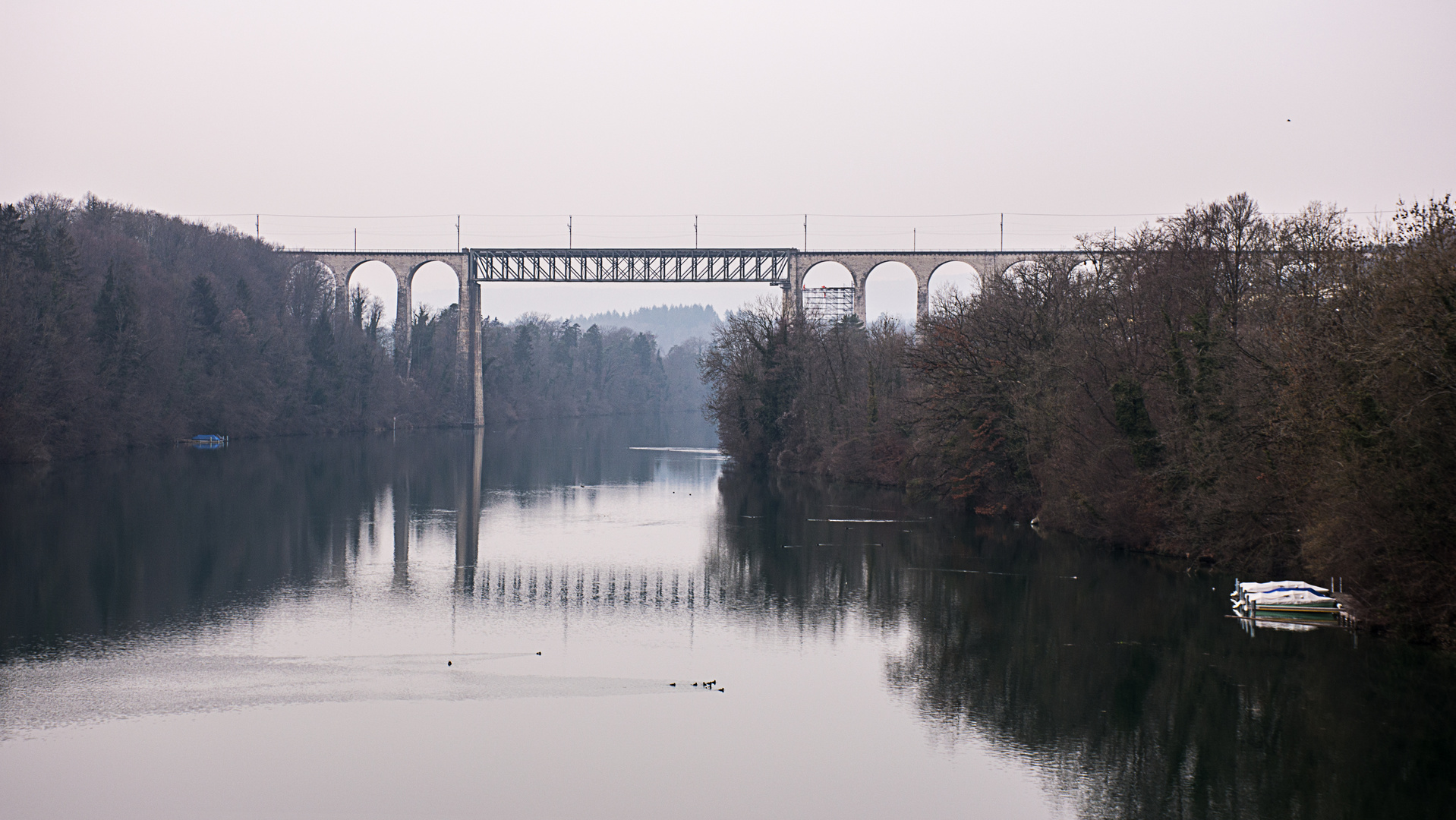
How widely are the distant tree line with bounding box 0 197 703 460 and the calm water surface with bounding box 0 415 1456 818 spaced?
87.9 feet

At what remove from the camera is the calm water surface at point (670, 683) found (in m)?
14.9

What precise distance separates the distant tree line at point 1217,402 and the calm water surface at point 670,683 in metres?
1.64

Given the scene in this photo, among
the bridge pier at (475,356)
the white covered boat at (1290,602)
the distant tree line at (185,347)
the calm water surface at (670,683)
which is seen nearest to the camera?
the calm water surface at (670,683)

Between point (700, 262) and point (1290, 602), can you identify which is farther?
point (700, 262)

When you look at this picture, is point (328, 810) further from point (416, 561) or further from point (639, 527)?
point (639, 527)

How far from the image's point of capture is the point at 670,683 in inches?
791

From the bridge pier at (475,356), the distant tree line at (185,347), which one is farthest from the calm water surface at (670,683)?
the bridge pier at (475,356)

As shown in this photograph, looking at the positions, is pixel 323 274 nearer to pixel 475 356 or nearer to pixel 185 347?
pixel 475 356

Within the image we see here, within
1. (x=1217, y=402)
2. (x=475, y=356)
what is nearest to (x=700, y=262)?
(x=475, y=356)

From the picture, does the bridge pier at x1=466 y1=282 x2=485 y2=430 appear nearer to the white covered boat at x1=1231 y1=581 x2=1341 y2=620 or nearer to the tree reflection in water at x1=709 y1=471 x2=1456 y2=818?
the tree reflection in water at x1=709 y1=471 x2=1456 y2=818

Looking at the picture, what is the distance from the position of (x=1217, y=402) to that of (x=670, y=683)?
1642 cm

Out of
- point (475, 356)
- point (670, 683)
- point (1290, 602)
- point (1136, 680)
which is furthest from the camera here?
point (475, 356)

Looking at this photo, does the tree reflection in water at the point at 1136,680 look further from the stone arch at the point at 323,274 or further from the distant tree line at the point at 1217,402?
the stone arch at the point at 323,274

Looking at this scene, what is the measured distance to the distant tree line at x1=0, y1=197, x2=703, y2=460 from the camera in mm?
60500
